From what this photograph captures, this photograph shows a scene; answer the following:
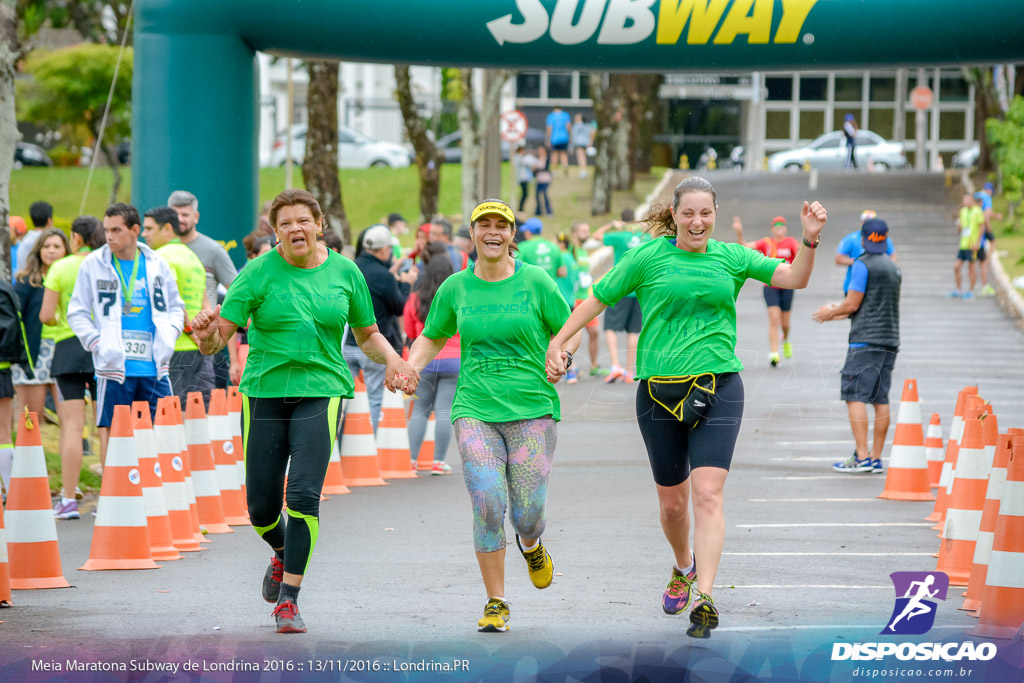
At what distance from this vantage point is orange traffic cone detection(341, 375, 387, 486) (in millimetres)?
10844

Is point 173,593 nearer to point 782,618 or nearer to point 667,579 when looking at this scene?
point 667,579

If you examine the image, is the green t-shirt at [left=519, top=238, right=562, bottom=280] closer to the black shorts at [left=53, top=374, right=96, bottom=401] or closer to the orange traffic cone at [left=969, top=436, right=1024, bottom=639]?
the black shorts at [left=53, top=374, right=96, bottom=401]

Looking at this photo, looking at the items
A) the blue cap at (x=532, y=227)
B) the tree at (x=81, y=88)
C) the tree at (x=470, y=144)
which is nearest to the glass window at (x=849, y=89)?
the tree at (x=81, y=88)

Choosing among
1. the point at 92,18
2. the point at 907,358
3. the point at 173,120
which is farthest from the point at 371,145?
the point at 173,120

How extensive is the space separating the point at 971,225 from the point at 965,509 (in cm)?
1617

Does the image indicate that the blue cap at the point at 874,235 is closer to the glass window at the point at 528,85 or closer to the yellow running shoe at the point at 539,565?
the yellow running shoe at the point at 539,565

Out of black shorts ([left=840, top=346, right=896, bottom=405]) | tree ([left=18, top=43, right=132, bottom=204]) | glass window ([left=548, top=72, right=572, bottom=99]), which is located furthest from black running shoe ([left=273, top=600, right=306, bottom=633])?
glass window ([left=548, top=72, right=572, bottom=99])

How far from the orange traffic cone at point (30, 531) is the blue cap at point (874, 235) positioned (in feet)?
21.1

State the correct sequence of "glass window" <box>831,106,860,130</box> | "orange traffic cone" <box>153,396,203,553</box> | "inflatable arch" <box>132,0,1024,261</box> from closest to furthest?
1. "orange traffic cone" <box>153,396,203,553</box>
2. "inflatable arch" <box>132,0,1024,261</box>
3. "glass window" <box>831,106,860,130</box>

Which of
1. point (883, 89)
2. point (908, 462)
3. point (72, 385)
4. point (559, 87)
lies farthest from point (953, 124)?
point (72, 385)

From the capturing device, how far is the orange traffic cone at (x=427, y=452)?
1142 centimetres

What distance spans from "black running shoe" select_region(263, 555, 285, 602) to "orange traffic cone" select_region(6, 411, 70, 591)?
1.27 m

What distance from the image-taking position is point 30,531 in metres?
7.11

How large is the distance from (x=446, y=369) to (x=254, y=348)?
4.59m
